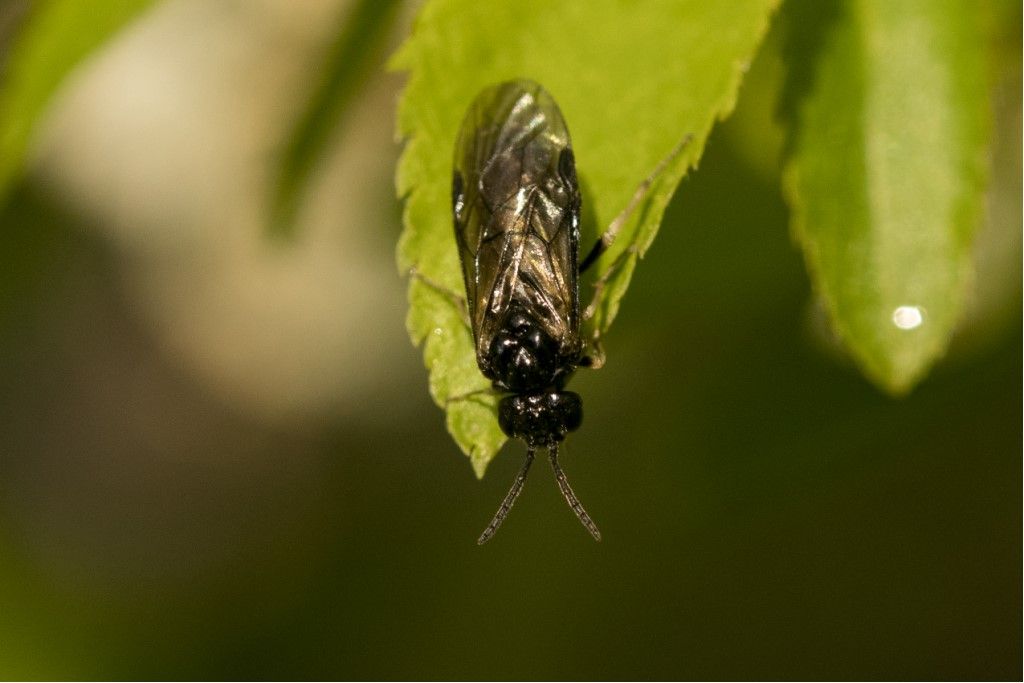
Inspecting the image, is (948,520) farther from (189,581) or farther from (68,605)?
(68,605)

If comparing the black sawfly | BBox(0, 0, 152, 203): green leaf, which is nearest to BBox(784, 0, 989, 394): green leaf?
the black sawfly

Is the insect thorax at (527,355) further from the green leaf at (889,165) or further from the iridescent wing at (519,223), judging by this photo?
the green leaf at (889,165)

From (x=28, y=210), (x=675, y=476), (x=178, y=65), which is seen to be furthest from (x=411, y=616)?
(x=178, y=65)

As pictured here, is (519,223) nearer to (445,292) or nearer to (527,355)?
(527,355)

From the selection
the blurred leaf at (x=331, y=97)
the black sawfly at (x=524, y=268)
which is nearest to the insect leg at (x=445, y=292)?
the black sawfly at (x=524, y=268)

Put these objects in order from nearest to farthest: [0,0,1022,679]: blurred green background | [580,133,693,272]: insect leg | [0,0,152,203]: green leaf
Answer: [580,133,693,272]: insect leg < [0,0,152,203]: green leaf < [0,0,1022,679]: blurred green background

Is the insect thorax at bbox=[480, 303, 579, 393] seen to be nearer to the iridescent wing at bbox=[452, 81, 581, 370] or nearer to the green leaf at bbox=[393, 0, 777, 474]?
the iridescent wing at bbox=[452, 81, 581, 370]

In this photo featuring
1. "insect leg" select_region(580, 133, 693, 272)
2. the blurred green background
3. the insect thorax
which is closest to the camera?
"insect leg" select_region(580, 133, 693, 272)

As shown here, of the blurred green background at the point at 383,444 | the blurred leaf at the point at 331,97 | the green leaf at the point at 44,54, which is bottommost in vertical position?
the blurred green background at the point at 383,444
